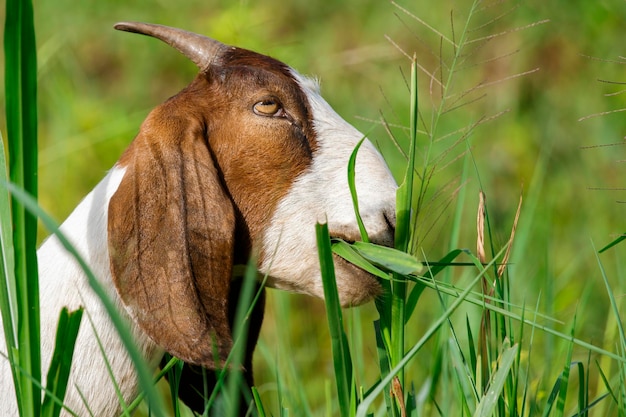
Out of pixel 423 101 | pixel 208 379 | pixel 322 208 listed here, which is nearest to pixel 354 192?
pixel 322 208

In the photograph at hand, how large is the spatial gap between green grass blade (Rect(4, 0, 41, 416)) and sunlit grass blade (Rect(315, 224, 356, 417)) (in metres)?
0.55

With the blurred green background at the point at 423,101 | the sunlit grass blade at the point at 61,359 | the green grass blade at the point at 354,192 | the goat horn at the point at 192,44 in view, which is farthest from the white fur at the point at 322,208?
the blurred green background at the point at 423,101

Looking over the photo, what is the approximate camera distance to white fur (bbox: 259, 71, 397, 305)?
7.75ft

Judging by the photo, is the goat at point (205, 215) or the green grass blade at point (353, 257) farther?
the goat at point (205, 215)

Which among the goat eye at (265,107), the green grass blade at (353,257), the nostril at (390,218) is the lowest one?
the green grass blade at (353,257)

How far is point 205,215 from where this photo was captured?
234 cm

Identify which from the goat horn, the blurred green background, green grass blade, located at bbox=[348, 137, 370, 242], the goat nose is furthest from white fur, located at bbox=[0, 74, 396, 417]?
the blurred green background

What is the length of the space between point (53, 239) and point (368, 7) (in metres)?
4.88

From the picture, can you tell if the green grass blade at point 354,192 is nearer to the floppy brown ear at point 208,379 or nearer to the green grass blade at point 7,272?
the floppy brown ear at point 208,379

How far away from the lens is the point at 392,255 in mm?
2053

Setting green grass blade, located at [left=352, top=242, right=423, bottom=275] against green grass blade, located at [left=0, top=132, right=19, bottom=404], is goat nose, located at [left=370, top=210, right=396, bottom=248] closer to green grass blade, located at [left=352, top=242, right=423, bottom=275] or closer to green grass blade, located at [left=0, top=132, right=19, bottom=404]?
green grass blade, located at [left=352, top=242, right=423, bottom=275]

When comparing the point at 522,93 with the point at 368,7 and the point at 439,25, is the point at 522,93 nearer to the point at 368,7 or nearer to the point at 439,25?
the point at 439,25

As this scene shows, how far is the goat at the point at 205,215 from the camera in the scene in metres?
2.29

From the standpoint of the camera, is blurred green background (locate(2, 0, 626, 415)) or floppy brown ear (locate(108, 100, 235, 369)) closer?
floppy brown ear (locate(108, 100, 235, 369))
